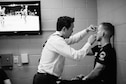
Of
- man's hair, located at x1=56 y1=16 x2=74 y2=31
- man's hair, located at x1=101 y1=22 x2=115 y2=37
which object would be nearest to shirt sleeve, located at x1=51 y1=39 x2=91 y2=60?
man's hair, located at x1=56 y1=16 x2=74 y2=31

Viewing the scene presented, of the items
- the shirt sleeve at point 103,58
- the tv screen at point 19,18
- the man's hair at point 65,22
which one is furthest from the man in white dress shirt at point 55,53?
the tv screen at point 19,18

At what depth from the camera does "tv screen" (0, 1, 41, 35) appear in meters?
3.27

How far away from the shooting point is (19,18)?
10.8 ft

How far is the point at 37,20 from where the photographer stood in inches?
129

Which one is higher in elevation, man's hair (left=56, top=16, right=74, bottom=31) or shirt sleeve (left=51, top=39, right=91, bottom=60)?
man's hair (left=56, top=16, right=74, bottom=31)

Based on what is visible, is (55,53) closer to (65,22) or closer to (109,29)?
(65,22)

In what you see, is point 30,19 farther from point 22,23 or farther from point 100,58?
point 100,58

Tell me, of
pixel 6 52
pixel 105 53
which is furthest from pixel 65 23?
pixel 6 52

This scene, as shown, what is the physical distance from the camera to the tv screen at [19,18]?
327cm

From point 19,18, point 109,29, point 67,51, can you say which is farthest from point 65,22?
point 19,18

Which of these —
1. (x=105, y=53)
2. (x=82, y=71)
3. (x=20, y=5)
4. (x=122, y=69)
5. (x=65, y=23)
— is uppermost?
(x=20, y=5)

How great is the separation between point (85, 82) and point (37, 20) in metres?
1.43

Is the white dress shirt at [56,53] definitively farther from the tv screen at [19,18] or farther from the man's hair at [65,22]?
the tv screen at [19,18]

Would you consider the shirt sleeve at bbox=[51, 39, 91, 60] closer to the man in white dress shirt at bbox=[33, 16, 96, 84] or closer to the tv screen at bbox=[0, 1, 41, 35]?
the man in white dress shirt at bbox=[33, 16, 96, 84]
